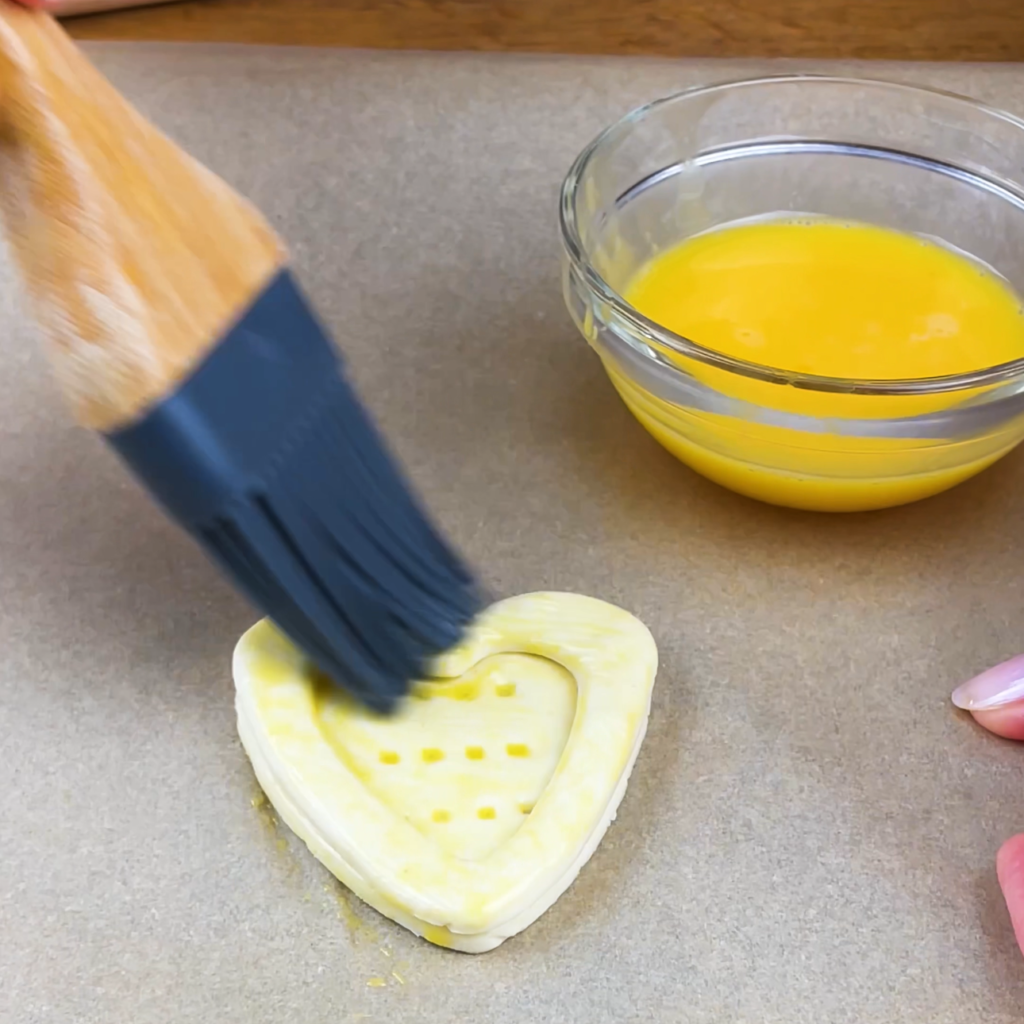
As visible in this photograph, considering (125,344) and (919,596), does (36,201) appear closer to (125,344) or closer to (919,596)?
(125,344)

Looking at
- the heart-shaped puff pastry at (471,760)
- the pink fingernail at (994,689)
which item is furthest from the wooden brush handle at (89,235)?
the pink fingernail at (994,689)

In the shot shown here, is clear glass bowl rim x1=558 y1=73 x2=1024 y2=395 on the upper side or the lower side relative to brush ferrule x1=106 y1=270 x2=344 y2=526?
lower

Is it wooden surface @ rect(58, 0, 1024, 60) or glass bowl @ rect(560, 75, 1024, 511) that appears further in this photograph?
wooden surface @ rect(58, 0, 1024, 60)

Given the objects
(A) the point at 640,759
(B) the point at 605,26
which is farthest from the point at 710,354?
(B) the point at 605,26

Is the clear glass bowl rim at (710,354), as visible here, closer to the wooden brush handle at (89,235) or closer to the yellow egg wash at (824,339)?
the yellow egg wash at (824,339)

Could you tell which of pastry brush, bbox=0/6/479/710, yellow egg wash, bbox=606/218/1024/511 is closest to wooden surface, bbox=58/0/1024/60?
yellow egg wash, bbox=606/218/1024/511

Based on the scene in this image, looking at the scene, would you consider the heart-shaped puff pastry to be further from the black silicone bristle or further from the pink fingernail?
the pink fingernail
